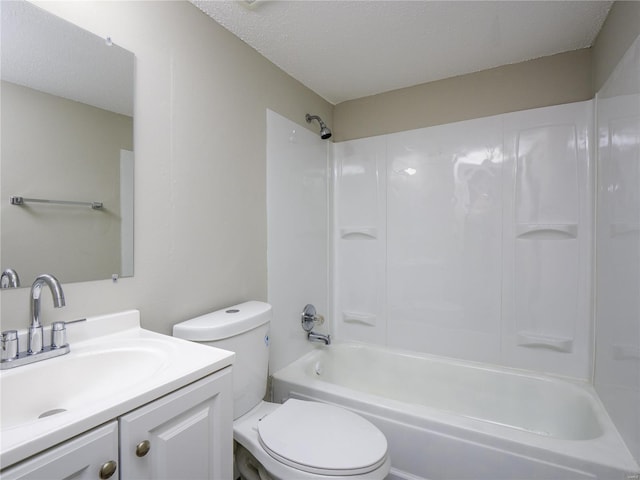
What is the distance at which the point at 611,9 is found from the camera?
1.45m

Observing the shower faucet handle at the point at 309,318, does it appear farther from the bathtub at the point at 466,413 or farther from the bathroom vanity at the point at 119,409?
the bathroom vanity at the point at 119,409

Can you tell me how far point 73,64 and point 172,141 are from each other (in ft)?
1.23

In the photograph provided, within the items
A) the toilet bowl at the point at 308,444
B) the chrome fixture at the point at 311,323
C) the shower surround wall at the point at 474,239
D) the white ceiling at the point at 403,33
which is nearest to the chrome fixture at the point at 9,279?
the toilet bowl at the point at 308,444

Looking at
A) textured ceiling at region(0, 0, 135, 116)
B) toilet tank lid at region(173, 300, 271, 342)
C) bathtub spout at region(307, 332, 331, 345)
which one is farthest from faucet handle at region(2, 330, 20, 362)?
A: bathtub spout at region(307, 332, 331, 345)

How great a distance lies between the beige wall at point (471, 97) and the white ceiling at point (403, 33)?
2.8 inches

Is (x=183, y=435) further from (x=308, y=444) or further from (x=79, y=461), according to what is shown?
(x=308, y=444)

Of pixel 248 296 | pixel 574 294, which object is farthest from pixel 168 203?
pixel 574 294

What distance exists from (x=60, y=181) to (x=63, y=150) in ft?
0.33

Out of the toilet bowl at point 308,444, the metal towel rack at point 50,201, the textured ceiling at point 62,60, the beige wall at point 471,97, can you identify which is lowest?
the toilet bowl at point 308,444

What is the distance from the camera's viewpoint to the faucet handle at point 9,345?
829mm

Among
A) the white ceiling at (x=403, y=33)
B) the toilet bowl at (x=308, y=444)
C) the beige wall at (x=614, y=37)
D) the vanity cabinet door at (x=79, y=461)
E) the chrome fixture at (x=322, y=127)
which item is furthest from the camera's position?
the chrome fixture at (x=322, y=127)

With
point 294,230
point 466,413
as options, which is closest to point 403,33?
point 294,230

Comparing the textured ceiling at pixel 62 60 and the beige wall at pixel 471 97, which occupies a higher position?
the beige wall at pixel 471 97

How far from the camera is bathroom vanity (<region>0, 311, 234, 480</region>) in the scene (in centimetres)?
60
